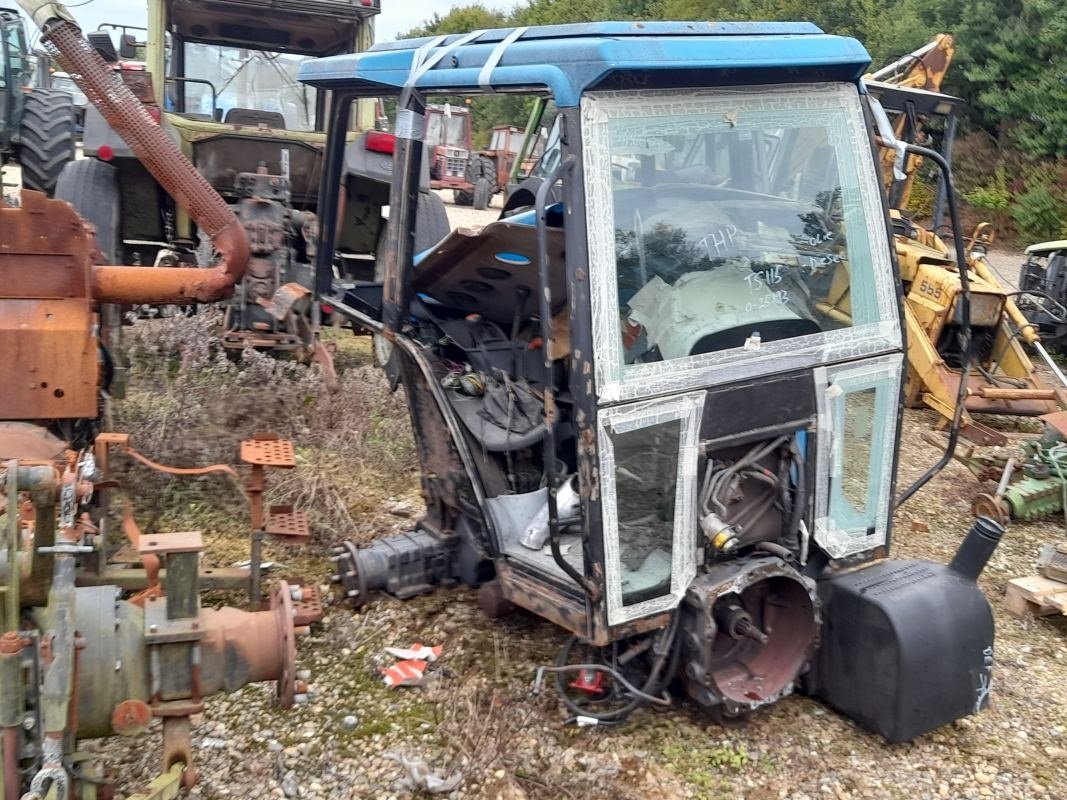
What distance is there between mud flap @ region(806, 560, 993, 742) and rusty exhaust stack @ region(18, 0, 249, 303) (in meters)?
2.61

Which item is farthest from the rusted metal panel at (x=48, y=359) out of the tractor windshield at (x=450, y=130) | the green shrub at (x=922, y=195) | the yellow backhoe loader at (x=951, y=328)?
the tractor windshield at (x=450, y=130)

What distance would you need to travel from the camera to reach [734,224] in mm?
2895

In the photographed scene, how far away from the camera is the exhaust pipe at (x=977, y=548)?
3.05 metres

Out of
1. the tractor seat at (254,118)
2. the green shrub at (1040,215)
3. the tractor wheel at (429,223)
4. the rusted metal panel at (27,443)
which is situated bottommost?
the rusted metal panel at (27,443)

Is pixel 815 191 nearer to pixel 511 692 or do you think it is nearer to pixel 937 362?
pixel 511 692

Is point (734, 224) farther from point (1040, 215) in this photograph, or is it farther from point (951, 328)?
point (1040, 215)

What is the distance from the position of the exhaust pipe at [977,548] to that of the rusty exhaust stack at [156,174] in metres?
2.91

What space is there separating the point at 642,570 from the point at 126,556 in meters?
1.85

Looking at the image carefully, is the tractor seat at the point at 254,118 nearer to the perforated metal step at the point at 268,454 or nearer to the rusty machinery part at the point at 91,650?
the perforated metal step at the point at 268,454

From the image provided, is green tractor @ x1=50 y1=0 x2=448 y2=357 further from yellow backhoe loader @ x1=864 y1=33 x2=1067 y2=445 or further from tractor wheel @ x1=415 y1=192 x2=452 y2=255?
yellow backhoe loader @ x1=864 y1=33 x2=1067 y2=445

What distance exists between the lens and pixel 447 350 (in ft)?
12.6

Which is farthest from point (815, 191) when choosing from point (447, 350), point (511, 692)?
point (511, 692)

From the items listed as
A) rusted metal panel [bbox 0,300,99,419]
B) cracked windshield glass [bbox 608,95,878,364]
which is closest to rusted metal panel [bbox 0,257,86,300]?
rusted metal panel [bbox 0,300,99,419]

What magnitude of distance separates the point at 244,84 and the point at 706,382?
572 centimetres
